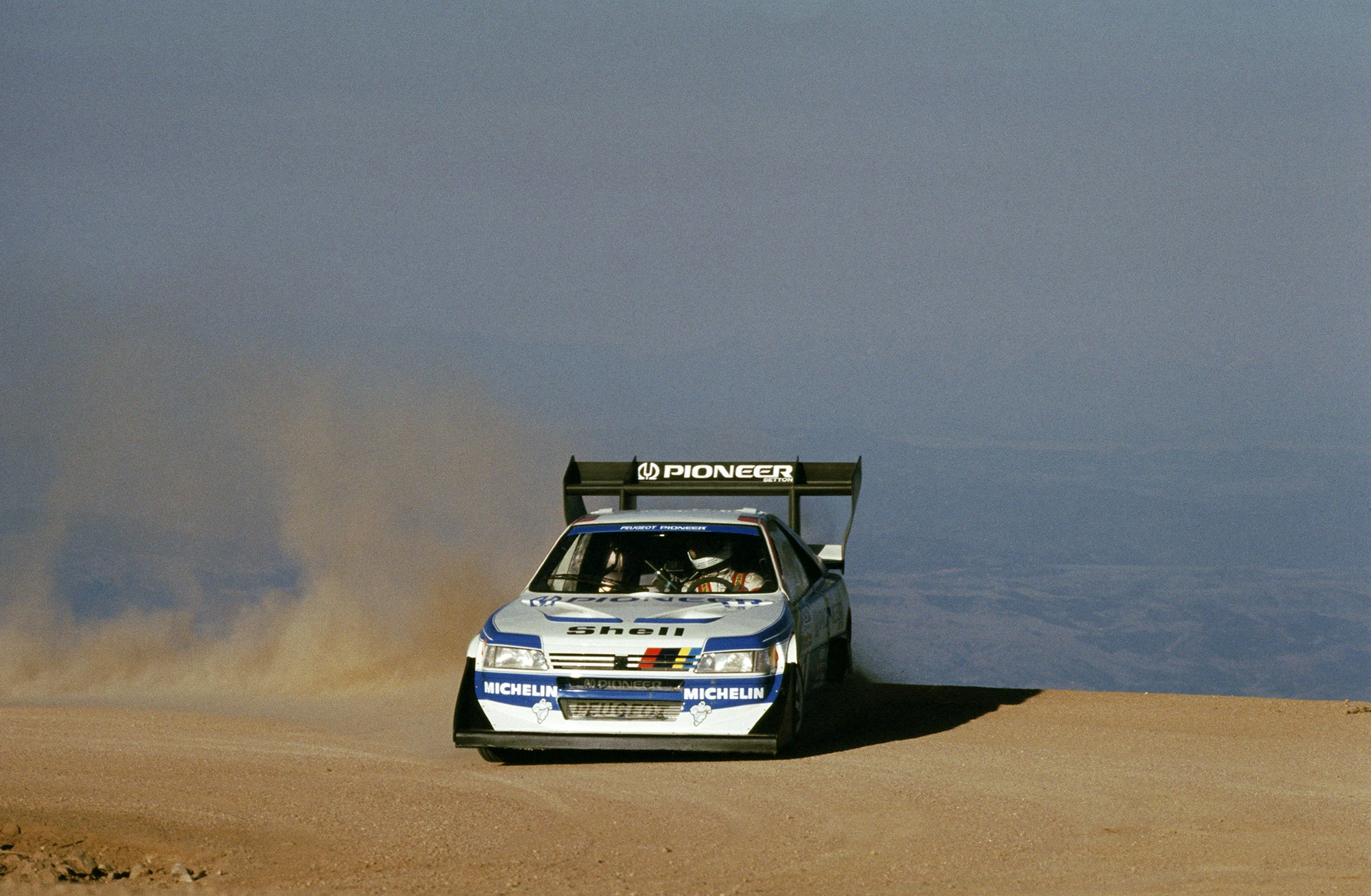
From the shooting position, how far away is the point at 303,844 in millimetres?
6977

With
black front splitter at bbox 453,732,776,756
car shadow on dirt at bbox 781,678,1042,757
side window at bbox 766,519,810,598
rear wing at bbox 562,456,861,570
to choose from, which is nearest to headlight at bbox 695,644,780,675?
black front splitter at bbox 453,732,776,756

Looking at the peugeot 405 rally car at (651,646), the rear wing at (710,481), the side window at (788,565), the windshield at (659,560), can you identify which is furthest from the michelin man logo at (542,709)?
the rear wing at (710,481)

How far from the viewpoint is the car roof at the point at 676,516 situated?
36.9 ft

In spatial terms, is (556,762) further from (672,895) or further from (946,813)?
(672,895)

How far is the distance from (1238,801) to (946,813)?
1.73 meters

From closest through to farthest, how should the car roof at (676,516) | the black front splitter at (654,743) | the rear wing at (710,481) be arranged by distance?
the black front splitter at (654,743)
the car roof at (676,516)
the rear wing at (710,481)

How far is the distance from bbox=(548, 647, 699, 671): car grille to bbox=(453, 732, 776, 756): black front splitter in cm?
39

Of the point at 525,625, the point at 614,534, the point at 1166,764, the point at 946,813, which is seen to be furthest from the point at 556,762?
the point at 1166,764

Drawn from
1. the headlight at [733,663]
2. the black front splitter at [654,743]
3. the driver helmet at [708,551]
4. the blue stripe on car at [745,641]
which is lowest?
the black front splitter at [654,743]

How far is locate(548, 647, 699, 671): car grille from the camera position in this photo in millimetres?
9453

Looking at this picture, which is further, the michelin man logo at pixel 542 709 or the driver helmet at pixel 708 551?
the driver helmet at pixel 708 551

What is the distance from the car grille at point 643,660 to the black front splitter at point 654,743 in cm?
39

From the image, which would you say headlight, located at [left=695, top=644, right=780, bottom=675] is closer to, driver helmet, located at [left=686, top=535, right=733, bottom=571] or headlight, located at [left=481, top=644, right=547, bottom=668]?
headlight, located at [left=481, top=644, right=547, bottom=668]

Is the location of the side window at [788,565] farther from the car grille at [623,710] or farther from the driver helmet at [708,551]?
the car grille at [623,710]
